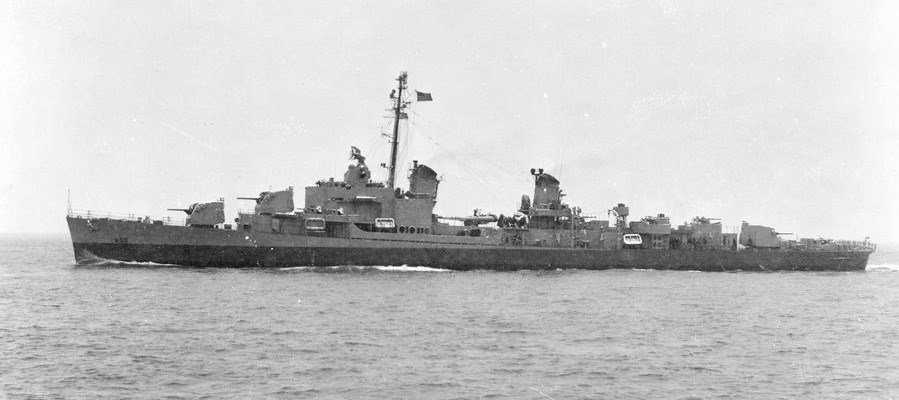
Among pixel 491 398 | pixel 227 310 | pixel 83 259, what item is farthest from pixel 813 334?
pixel 83 259

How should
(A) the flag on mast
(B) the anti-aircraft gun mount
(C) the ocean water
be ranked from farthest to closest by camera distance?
(A) the flag on mast, (B) the anti-aircraft gun mount, (C) the ocean water

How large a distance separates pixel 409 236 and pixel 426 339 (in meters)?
21.4

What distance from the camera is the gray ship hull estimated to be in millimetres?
40844

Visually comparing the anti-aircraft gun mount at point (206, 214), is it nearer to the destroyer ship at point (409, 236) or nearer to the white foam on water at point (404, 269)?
the destroyer ship at point (409, 236)

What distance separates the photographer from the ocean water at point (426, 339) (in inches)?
689

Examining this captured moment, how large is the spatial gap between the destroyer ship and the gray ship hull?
53 mm

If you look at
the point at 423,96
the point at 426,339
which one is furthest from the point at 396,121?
the point at 426,339

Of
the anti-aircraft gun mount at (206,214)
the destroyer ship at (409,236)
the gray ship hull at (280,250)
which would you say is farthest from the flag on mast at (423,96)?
the anti-aircraft gun mount at (206,214)

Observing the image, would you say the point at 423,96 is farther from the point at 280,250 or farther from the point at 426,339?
the point at 426,339

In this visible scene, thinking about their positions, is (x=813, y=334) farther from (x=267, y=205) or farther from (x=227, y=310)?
(x=267, y=205)

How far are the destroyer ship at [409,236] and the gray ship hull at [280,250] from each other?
0.05 m

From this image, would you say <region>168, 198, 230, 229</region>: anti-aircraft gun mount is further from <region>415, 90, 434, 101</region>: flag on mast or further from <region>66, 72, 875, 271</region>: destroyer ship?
<region>415, 90, 434, 101</region>: flag on mast

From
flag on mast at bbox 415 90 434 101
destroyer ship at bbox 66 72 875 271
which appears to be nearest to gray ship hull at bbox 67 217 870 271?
destroyer ship at bbox 66 72 875 271

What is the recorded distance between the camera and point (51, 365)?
1873cm
